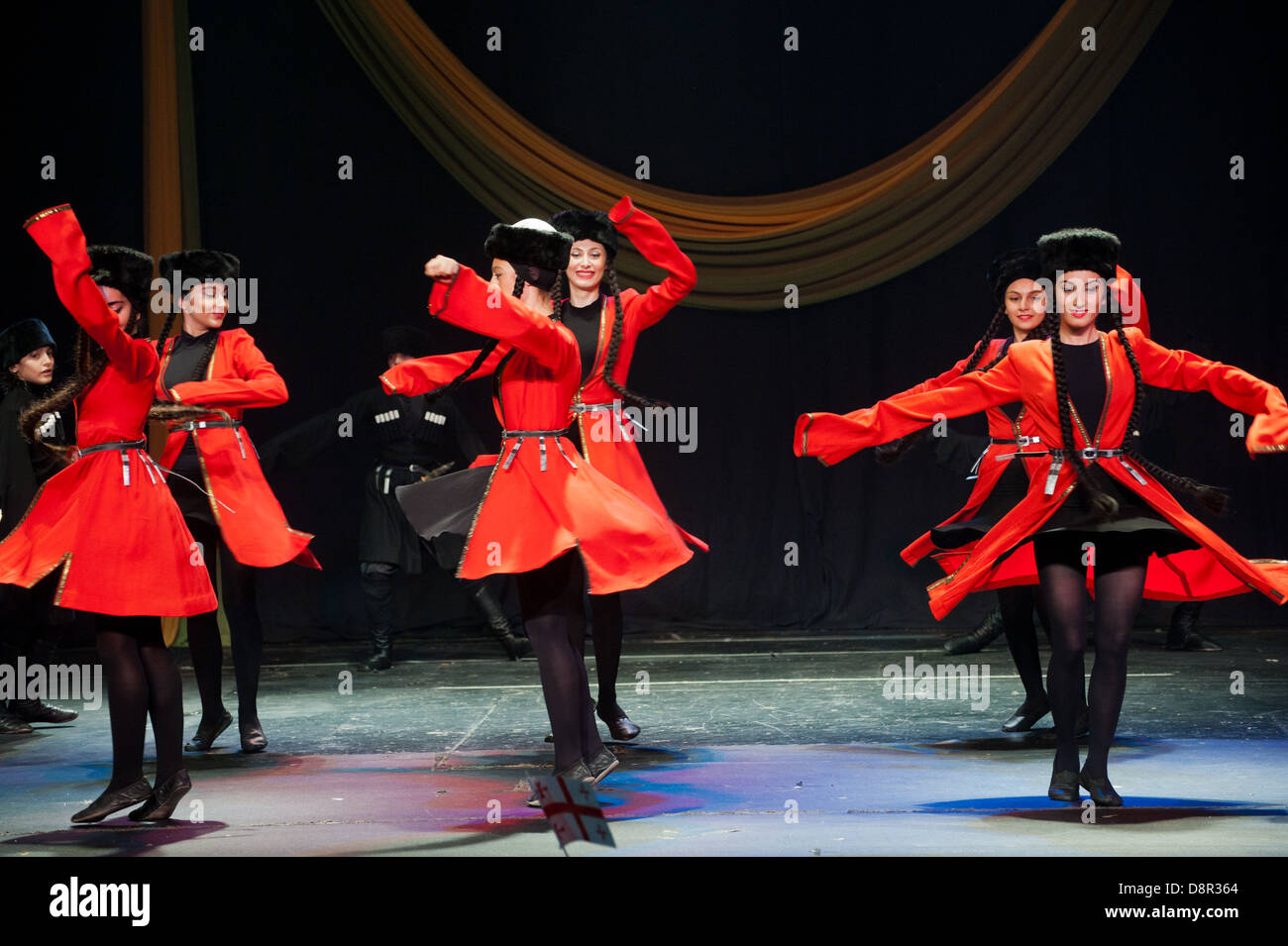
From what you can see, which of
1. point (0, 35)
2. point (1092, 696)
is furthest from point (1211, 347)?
point (0, 35)

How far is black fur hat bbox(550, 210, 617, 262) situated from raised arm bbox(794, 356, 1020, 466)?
3.66 feet

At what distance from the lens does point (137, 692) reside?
335 centimetres

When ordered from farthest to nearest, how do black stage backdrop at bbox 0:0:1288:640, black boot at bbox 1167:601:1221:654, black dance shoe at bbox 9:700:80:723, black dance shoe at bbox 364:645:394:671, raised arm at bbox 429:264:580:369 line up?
black stage backdrop at bbox 0:0:1288:640 → black dance shoe at bbox 364:645:394:671 → black boot at bbox 1167:601:1221:654 → black dance shoe at bbox 9:700:80:723 → raised arm at bbox 429:264:580:369

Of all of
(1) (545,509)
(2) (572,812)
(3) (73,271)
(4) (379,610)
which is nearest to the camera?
(2) (572,812)

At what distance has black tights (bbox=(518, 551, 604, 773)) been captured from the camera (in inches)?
132

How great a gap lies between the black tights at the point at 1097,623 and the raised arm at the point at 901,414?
1.18 feet

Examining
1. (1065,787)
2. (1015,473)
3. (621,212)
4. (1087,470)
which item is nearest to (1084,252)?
(1087,470)

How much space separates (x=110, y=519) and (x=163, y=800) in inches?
25.5

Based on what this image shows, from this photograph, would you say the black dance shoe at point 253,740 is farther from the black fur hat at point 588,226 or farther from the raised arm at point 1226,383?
the raised arm at point 1226,383

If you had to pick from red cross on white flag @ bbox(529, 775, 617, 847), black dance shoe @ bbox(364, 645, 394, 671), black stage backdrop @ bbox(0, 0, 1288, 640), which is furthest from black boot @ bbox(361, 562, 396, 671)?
red cross on white flag @ bbox(529, 775, 617, 847)

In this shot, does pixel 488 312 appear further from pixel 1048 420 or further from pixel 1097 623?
pixel 1097 623

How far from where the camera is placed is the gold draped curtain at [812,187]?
6.50 metres

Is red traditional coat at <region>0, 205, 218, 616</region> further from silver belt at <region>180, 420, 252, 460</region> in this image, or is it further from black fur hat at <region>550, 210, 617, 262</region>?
black fur hat at <region>550, 210, 617, 262</region>
